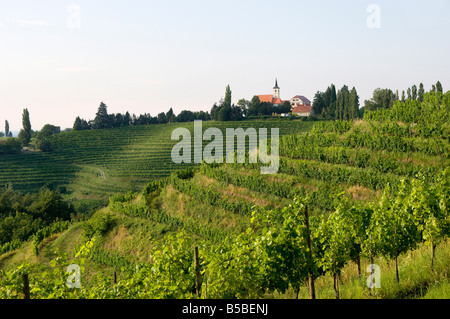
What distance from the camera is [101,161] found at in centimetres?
5981

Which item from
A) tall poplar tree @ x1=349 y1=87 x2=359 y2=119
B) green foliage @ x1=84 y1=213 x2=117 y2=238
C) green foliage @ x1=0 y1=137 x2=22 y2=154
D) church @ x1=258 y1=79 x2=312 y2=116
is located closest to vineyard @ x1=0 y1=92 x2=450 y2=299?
green foliage @ x1=84 y1=213 x2=117 y2=238

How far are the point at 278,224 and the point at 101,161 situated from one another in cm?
5766

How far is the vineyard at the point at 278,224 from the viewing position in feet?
20.6

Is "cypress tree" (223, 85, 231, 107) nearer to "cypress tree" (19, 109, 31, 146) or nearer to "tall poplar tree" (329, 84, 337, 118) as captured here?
"tall poplar tree" (329, 84, 337, 118)

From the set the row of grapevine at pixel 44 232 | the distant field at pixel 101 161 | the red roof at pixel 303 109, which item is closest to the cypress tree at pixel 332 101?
the distant field at pixel 101 161

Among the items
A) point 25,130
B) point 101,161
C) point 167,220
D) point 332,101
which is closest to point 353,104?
point 332,101

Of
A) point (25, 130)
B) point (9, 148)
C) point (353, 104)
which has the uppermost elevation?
point (353, 104)

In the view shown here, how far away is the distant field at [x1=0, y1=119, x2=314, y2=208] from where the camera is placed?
49.2m

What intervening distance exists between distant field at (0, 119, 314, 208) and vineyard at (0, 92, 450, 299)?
45 centimetres

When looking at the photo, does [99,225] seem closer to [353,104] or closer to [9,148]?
[353,104]

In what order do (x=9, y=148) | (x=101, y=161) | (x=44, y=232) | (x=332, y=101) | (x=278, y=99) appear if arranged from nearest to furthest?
(x=44, y=232) < (x=101, y=161) < (x=9, y=148) < (x=332, y=101) < (x=278, y=99)

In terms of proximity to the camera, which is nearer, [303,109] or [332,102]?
[332,102]

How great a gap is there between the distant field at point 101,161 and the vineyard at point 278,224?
448mm
